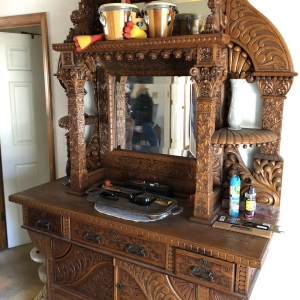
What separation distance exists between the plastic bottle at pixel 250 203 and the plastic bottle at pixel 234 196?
0.04 meters

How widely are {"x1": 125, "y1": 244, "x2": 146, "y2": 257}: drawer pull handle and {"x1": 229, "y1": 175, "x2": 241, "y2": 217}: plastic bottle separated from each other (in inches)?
17.0

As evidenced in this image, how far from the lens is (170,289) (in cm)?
145

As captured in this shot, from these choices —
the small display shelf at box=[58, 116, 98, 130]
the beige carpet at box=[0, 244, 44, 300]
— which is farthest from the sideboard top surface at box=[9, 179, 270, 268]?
the beige carpet at box=[0, 244, 44, 300]

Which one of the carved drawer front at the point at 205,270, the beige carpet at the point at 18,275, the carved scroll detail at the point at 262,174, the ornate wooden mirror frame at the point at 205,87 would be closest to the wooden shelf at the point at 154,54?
the ornate wooden mirror frame at the point at 205,87

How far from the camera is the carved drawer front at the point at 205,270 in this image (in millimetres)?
1283

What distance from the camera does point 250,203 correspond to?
1484 millimetres

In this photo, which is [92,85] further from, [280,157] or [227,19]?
[280,157]

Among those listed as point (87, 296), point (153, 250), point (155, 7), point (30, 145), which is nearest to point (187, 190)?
point (153, 250)

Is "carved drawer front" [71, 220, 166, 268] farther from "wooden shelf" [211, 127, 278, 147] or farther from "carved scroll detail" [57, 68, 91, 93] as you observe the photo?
"carved scroll detail" [57, 68, 91, 93]

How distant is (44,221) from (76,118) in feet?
1.86

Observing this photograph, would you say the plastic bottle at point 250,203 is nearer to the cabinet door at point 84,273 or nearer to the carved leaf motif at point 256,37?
the carved leaf motif at point 256,37

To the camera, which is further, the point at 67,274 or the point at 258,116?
the point at 67,274

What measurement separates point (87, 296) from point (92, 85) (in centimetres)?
114

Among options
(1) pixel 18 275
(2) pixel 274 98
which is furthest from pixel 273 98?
(1) pixel 18 275
